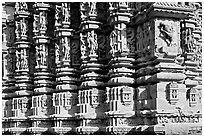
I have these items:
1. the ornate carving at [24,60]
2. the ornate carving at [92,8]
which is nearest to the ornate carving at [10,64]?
the ornate carving at [24,60]

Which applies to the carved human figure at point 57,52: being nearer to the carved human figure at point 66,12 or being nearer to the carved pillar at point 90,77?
the carved human figure at point 66,12

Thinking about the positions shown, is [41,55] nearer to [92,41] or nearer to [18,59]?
[18,59]

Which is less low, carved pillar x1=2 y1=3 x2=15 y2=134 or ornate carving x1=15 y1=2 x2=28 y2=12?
ornate carving x1=15 y1=2 x2=28 y2=12

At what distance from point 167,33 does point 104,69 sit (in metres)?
2.48

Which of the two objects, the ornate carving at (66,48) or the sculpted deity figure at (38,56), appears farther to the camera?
the sculpted deity figure at (38,56)

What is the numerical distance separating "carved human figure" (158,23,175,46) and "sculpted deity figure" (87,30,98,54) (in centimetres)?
240

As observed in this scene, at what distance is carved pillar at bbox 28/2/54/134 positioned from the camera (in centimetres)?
1347

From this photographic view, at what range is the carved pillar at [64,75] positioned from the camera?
12.6 m

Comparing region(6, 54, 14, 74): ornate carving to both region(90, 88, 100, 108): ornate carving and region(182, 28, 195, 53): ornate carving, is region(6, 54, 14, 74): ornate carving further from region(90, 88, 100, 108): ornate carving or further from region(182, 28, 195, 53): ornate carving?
region(182, 28, 195, 53): ornate carving

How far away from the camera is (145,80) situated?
34.2 ft

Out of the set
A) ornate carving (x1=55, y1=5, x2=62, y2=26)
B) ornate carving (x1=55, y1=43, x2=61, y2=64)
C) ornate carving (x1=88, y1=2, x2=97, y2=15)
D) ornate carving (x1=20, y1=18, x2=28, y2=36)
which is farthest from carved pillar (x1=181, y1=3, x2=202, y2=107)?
ornate carving (x1=20, y1=18, x2=28, y2=36)

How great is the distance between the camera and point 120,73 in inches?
431

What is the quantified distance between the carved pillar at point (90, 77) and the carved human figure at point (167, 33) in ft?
7.79

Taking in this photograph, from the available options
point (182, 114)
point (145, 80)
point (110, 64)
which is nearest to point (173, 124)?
point (182, 114)
